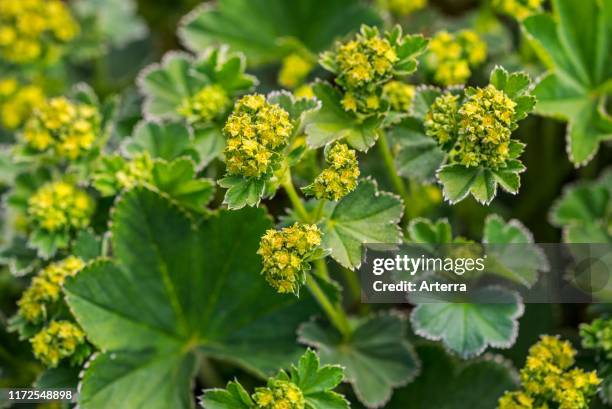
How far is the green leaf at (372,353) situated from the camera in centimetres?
210

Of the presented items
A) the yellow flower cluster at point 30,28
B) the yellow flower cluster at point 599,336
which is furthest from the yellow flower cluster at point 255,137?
the yellow flower cluster at point 30,28

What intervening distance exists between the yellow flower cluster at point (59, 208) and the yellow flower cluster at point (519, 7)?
4.50ft

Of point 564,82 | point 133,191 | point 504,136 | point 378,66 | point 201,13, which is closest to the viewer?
point 504,136

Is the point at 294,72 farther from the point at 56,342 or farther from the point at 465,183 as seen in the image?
the point at 56,342

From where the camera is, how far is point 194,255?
222 centimetres

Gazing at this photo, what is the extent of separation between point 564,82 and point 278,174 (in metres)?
1.03

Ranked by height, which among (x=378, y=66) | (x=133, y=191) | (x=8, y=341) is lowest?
(x=8, y=341)

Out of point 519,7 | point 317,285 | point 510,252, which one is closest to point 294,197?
point 317,285

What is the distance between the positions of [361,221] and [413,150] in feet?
0.86

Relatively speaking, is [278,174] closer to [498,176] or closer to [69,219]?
[498,176]

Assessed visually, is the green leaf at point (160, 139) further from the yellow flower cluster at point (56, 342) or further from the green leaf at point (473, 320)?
the green leaf at point (473, 320)

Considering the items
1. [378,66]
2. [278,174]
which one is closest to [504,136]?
[378,66]

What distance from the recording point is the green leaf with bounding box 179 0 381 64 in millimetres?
2789

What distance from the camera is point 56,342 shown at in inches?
77.5
